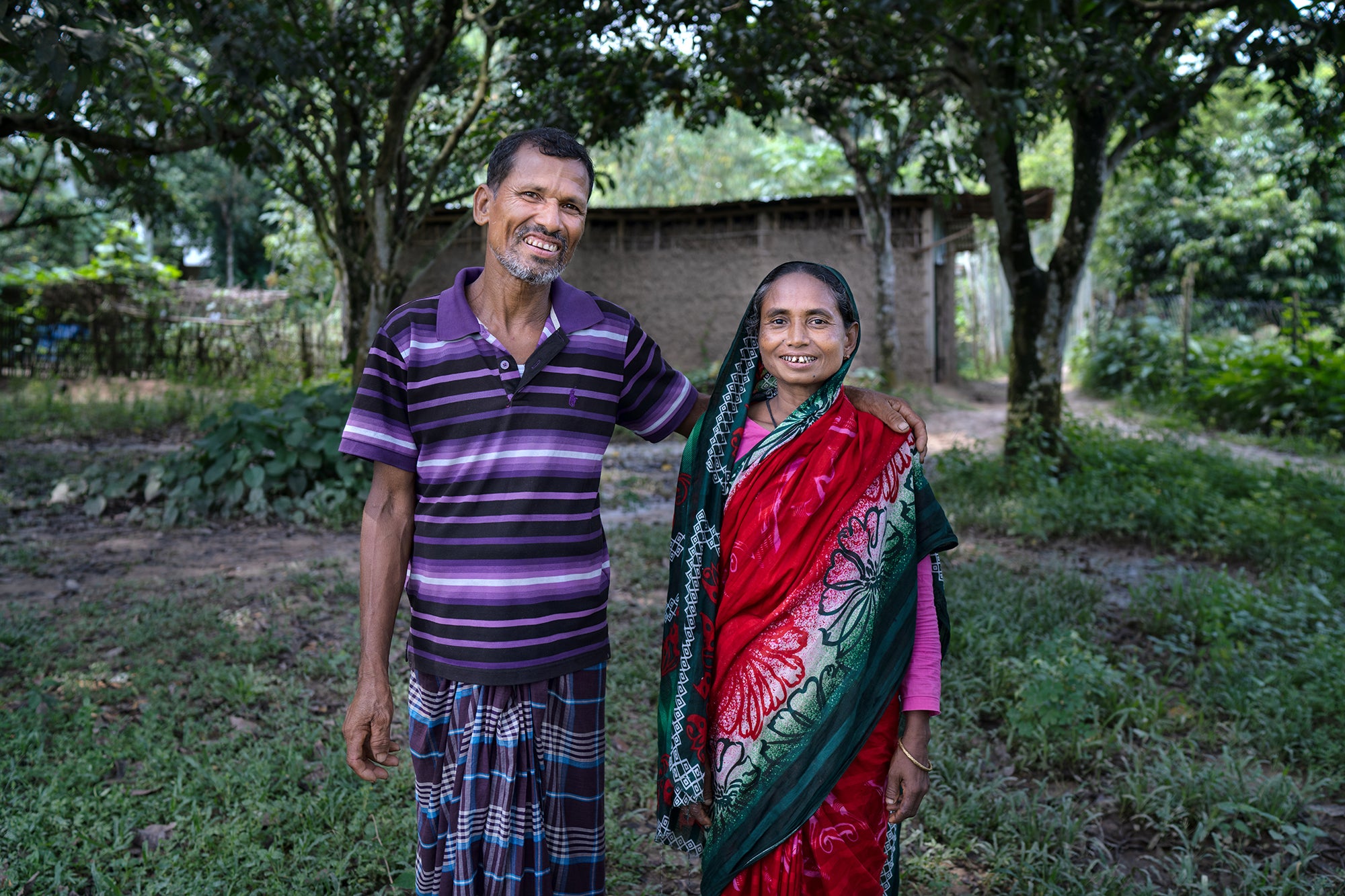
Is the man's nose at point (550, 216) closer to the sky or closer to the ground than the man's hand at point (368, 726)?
closer to the sky

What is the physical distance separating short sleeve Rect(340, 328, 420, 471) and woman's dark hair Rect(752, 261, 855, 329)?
0.71 m

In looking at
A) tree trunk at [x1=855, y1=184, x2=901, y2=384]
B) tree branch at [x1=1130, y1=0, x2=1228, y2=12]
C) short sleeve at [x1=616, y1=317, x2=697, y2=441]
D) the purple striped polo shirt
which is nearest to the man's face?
the purple striped polo shirt

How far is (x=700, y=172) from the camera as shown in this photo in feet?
106

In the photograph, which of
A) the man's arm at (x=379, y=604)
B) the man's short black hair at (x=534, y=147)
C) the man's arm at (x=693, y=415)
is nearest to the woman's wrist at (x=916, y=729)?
the man's arm at (x=693, y=415)

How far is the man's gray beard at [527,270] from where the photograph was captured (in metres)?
1.79

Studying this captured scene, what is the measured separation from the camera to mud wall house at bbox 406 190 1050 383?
14.6m

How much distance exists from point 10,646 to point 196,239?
84.8 ft

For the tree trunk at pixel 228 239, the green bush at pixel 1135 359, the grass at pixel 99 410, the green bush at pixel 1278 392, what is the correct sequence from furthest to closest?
the tree trunk at pixel 228 239 < the green bush at pixel 1135 359 < the green bush at pixel 1278 392 < the grass at pixel 99 410

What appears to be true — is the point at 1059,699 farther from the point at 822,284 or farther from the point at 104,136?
the point at 104,136

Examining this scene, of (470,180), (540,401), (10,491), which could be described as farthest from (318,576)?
(470,180)

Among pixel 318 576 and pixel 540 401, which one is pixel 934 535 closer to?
pixel 540 401

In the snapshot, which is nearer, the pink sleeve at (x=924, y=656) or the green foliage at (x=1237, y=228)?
the pink sleeve at (x=924, y=656)

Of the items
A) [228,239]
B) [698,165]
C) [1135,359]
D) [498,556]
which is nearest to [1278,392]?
[1135,359]

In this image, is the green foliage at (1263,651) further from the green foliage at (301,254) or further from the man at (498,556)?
the green foliage at (301,254)
